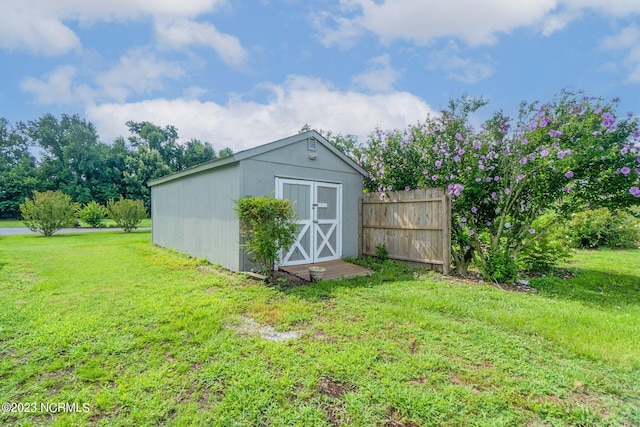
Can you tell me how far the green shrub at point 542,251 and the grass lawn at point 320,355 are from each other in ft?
3.37

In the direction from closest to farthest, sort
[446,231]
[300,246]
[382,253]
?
[446,231], [300,246], [382,253]

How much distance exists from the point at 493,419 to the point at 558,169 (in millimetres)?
4501

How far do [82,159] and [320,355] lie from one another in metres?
38.7

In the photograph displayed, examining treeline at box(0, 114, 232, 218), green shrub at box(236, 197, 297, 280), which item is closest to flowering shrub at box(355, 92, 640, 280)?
green shrub at box(236, 197, 297, 280)

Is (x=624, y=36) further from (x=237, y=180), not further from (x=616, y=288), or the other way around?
(x=237, y=180)

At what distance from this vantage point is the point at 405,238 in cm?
674

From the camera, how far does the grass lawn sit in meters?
1.94

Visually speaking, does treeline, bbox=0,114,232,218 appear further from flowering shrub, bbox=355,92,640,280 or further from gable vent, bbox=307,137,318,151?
flowering shrub, bbox=355,92,640,280

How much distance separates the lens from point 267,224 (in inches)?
197

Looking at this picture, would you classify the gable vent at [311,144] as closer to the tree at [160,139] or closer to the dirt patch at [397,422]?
the dirt patch at [397,422]

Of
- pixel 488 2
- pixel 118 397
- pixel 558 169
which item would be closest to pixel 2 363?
pixel 118 397

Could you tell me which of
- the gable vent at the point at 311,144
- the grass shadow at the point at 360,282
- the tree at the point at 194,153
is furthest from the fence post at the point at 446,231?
the tree at the point at 194,153

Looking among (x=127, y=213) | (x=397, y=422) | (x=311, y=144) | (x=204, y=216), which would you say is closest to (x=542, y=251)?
(x=311, y=144)

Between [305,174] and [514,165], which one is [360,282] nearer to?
[305,174]
